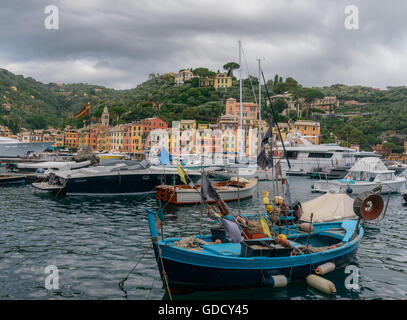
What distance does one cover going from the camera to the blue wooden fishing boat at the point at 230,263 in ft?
29.2

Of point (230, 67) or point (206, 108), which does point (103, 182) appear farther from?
point (230, 67)

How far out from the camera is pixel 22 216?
63.7 feet

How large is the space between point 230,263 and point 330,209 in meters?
10.6

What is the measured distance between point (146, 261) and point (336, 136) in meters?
102

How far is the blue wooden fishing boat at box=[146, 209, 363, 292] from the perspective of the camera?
889 cm

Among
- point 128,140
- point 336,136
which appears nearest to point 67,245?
point 128,140

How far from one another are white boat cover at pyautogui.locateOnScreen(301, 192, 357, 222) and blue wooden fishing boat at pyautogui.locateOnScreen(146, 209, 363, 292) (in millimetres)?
6423

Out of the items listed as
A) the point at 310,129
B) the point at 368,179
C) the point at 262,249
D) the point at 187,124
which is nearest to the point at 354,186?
the point at 368,179

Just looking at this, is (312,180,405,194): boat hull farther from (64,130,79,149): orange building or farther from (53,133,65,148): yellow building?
(53,133,65,148): yellow building

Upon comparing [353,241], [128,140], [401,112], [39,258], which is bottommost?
[39,258]

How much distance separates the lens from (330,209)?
17.5 m

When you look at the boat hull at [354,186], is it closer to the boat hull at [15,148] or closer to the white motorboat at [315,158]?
the white motorboat at [315,158]
